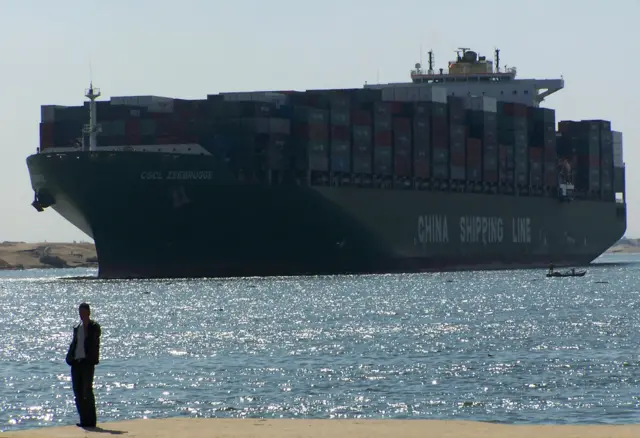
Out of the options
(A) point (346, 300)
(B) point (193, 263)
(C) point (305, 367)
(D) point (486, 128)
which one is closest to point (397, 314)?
(A) point (346, 300)

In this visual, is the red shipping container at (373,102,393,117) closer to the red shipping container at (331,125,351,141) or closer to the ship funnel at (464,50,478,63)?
the red shipping container at (331,125,351,141)

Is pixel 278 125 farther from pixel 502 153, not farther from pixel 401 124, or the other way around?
pixel 502 153

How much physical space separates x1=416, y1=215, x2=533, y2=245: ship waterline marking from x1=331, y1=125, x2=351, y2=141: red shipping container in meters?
12.1

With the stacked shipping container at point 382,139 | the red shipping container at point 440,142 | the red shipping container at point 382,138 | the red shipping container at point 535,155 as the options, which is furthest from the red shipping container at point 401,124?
the red shipping container at point 535,155

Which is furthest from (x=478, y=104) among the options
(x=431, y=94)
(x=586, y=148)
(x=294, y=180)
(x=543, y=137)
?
(x=294, y=180)

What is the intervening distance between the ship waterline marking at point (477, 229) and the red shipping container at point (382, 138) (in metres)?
7.42

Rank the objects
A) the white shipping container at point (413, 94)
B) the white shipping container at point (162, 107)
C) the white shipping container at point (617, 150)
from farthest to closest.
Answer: the white shipping container at point (617, 150) → the white shipping container at point (413, 94) → the white shipping container at point (162, 107)

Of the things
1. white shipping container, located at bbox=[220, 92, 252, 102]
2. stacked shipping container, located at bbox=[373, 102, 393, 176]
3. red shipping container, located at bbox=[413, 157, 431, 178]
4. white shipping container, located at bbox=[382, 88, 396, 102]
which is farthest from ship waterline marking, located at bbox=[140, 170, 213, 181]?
white shipping container, located at bbox=[382, 88, 396, 102]

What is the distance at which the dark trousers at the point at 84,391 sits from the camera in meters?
20.4

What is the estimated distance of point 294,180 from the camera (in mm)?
88812

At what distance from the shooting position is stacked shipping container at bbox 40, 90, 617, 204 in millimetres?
86625

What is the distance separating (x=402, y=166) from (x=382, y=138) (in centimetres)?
324

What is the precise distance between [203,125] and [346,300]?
76.4 ft

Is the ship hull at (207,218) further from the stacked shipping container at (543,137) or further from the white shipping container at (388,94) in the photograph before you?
the stacked shipping container at (543,137)
